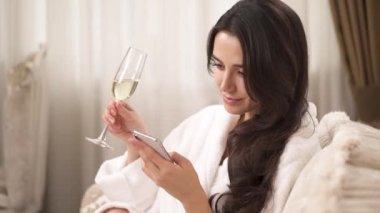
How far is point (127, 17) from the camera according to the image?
254cm

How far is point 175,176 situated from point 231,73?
290mm

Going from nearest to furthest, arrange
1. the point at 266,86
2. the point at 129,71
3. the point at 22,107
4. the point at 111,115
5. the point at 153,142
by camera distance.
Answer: the point at 153,142 → the point at 266,86 → the point at 129,71 → the point at 111,115 → the point at 22,107

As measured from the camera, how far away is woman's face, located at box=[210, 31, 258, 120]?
1.32 meters

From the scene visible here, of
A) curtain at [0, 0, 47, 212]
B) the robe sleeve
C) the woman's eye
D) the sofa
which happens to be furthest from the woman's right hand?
curtain at [0, 0, 47, 212]

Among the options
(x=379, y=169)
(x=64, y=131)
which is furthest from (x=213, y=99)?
(x=379, y=169)

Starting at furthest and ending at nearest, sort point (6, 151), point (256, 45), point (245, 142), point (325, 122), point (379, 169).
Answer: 1. point (6, 151)
2. point (325, 122)
3. point (245, 142)
4. point (256, 45)
5. point (379, 169)

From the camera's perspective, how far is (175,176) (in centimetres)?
122

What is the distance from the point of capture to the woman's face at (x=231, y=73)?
132 centimetres

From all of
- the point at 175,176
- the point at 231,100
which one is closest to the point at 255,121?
the point at 231,100

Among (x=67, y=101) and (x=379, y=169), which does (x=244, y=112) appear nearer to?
(x=379, y=169)

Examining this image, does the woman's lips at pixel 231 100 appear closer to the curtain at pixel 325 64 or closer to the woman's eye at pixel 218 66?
the woman's eye at pixel 218 66

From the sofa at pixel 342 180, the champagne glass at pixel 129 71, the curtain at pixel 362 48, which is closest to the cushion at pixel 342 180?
the sofa at pixel 342 180

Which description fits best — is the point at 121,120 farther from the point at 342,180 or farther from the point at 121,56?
the point at 121,56

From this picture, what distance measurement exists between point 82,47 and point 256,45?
4.76 ft
